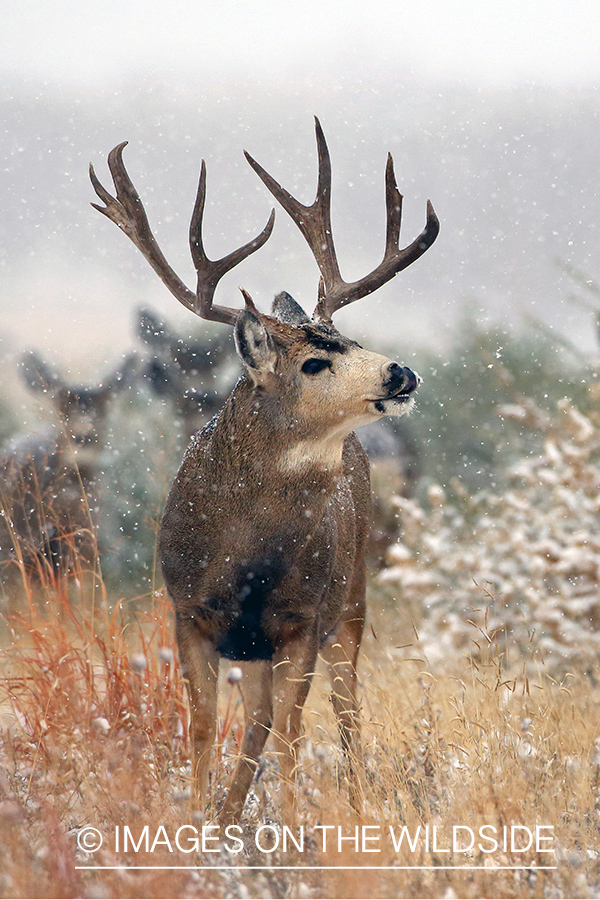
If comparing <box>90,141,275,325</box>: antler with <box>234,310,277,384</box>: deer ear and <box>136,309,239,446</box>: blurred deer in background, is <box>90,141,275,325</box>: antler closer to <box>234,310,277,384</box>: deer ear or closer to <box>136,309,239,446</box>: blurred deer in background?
<box>234,310,277,384</box>: deer ear

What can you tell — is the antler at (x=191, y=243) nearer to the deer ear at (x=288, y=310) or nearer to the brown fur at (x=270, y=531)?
the deer ear at (x=288, y=310)

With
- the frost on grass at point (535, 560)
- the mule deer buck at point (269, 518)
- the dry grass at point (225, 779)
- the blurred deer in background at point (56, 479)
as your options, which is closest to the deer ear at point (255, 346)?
the mule deer buck at point (269, 518)

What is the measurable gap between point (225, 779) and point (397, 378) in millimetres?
1968

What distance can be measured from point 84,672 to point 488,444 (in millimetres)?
8054

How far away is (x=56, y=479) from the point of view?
5.30 metres

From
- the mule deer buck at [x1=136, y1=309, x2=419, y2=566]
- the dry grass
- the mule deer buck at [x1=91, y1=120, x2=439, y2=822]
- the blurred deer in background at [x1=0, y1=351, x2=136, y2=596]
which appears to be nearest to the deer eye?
the mule deer buck at [x1=91, y1=120, x2=439, y2=822]

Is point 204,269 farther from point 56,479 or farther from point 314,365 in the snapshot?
point 56,479

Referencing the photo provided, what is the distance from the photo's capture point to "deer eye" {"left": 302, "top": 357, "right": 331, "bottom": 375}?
3373 millimetres

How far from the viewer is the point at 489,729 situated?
3.58 m

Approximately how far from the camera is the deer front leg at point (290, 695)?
3359mm

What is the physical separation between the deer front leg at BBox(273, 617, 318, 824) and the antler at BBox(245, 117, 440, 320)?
145 cm

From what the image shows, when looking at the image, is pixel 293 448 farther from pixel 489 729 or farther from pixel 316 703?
pixel 316 703

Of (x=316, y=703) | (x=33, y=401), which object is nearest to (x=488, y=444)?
(x=316, y=703)

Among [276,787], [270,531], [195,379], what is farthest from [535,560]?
[270,531]
